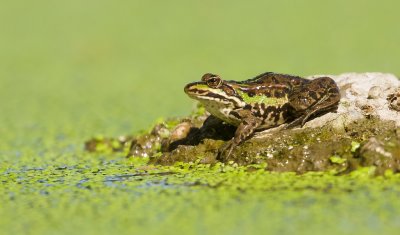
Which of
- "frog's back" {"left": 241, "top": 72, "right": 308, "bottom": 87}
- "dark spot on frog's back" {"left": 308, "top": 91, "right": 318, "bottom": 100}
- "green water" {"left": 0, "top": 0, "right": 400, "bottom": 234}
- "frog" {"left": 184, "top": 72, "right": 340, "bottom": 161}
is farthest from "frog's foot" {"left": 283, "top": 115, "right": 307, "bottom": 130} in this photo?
A: "green water" {"left": 0, "top": 0, "right": 400, "bottom": 234}

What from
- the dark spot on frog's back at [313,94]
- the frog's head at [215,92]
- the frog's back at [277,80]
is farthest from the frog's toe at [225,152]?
the dark spot on frog's back at [313,94]

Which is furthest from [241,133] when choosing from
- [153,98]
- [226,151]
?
[153,98]

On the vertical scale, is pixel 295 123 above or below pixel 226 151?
above

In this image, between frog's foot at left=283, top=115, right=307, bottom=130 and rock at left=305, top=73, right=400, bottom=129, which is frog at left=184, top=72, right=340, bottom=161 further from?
rock at left=305, top=73, right=400, bottom=129

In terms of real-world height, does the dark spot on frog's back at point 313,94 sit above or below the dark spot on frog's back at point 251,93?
below

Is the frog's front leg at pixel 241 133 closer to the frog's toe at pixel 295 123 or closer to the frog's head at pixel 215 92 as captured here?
the frog's head at pixel 215 92

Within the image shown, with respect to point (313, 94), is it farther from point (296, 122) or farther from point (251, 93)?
point (251, 93)

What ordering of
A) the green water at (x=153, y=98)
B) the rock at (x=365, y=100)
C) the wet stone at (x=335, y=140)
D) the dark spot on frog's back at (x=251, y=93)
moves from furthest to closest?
the dark spot on frog's back at (x=251, y=93) → the rock at (x=365, y=100) → the wet stone at (x=335, y=140) → the green water at (x=153, y=98)
